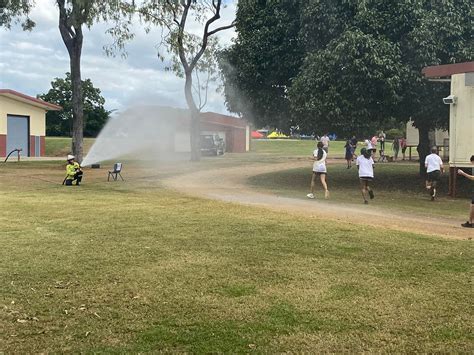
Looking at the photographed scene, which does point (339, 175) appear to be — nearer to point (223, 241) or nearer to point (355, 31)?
point (355, 31)

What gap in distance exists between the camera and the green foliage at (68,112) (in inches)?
2360

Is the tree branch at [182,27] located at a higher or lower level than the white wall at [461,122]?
higher

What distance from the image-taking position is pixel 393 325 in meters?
4.40

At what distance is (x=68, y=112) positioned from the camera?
62.2 m

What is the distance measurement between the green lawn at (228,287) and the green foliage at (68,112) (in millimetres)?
52892

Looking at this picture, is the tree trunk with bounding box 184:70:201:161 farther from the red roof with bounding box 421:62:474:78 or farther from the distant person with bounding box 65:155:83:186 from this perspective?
the red roof with bounding box 421:62:474:78

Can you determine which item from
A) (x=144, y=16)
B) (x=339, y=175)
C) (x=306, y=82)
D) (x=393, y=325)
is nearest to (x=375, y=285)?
(x=393, y=325)

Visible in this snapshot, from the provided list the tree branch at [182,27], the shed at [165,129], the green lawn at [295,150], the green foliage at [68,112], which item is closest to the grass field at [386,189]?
the shed at [165,129]

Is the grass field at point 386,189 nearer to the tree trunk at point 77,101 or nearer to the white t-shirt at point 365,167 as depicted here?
the white t-shirt at point 365,167

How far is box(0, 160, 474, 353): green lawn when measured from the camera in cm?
410

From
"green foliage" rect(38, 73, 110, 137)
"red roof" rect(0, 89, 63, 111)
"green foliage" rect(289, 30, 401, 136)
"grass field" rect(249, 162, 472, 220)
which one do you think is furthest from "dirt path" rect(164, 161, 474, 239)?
"green foliage" rect(38, 73, 110, 137)

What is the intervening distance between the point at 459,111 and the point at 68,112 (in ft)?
179

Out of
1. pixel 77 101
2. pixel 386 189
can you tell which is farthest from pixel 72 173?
pixel 386 189

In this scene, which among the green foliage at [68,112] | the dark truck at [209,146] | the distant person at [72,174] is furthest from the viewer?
the green foliage at [68,112]
